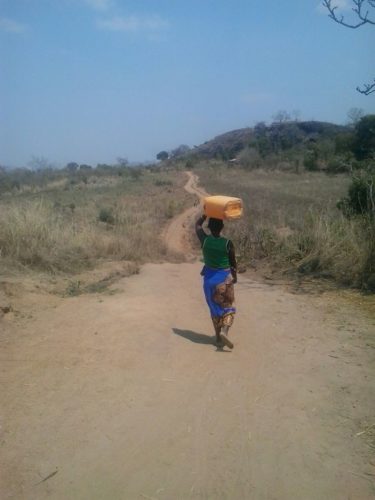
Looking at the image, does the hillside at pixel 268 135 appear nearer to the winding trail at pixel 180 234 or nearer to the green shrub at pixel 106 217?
the winding trail at pixel 180 234

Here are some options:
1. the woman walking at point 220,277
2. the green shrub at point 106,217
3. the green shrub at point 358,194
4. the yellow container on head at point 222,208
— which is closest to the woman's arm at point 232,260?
the woman walking at point 220,277

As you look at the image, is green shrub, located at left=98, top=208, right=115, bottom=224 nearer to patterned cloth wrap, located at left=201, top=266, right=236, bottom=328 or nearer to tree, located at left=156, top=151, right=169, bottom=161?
patterned cloth wrap, located at left=201, top=266, right=236, bottom=328

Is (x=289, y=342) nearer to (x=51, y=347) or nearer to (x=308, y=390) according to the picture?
(x=308, y=390)

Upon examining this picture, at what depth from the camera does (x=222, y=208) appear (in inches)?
185

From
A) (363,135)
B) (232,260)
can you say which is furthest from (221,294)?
(363,135)

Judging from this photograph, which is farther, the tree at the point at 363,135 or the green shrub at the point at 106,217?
the tree at the point at 363,135

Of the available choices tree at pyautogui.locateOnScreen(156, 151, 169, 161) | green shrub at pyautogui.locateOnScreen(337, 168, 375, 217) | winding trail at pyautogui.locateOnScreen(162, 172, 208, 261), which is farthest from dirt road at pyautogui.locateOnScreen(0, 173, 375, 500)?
tree at pyautogui.locateOnScreen(156, 151, 169, 161)

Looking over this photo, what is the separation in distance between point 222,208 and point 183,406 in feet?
6.36

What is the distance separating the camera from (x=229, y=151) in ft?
301

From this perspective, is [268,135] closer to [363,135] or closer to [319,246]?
[363,135]

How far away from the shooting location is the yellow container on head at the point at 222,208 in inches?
185

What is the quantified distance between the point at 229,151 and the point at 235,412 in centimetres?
9073

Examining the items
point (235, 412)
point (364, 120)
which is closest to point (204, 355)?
point (235, 412)

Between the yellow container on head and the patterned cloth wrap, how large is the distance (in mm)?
678
